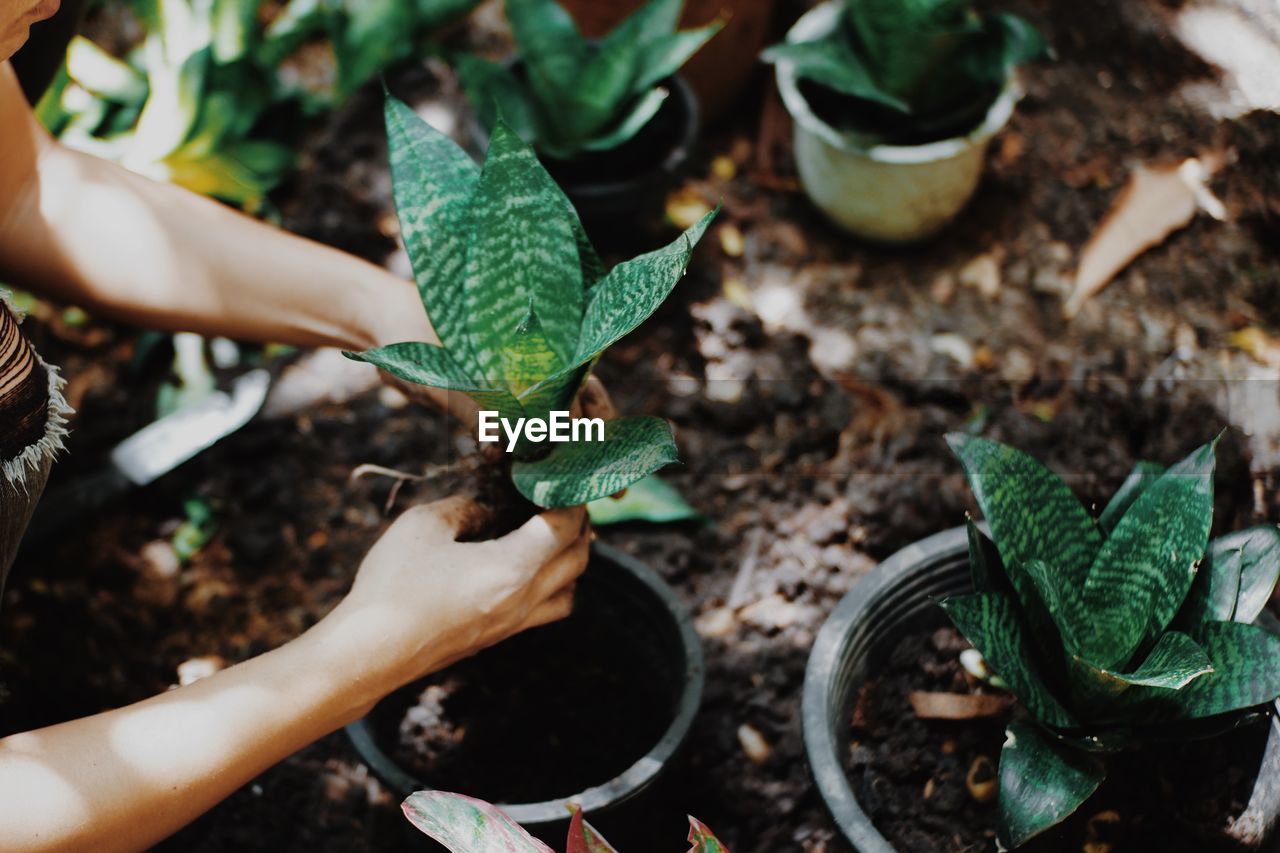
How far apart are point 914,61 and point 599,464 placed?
1154 mm

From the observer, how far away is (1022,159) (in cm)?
217

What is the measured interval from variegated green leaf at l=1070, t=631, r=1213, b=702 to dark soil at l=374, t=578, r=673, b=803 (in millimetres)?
511

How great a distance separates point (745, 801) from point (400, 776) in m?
0.48

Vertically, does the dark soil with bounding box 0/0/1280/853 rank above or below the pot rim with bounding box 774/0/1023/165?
below

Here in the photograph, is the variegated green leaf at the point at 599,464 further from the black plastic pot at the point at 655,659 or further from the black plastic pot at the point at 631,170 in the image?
the black plastic pot at the point at 631,170

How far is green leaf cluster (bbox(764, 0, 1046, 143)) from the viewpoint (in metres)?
1.83

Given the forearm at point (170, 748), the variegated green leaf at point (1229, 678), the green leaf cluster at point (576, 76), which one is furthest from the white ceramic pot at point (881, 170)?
the forearm at point (170, 748)

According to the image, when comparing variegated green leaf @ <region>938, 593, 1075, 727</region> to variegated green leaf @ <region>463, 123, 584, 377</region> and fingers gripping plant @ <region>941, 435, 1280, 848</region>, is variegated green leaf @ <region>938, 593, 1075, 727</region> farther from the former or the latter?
variegated green leaf @ <region>463, 123, 584, 377</region>

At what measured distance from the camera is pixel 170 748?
1.02 meters

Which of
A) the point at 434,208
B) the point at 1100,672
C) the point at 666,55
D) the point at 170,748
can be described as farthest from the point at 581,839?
the point at 666,55

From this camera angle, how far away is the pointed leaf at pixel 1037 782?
104 centimetres

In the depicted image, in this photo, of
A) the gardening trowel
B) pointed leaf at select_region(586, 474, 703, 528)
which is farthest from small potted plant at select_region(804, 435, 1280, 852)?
the gardening trowel

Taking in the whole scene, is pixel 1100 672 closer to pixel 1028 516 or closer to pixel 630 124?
pixel 1028 516

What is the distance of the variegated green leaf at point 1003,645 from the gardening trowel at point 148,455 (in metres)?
1.24
